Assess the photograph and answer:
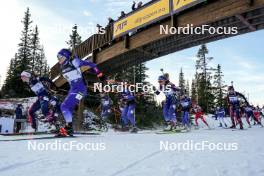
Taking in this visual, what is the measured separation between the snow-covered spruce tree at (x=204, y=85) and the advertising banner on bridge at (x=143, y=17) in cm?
4064

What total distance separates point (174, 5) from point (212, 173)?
9.09 meters

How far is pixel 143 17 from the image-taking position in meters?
12.9

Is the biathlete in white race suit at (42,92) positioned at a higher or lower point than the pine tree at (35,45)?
lower

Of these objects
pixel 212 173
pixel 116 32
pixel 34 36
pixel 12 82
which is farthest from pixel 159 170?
pixel 34 36

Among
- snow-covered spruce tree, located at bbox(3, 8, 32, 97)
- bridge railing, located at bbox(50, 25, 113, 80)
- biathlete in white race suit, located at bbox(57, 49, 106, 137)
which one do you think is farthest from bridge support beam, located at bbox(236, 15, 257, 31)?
snow-covered spruce tree, located at bbox(3, 8, 32, 97)

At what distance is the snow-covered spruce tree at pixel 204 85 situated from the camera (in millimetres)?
53281

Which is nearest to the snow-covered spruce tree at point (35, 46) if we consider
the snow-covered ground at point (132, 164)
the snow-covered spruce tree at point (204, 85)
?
the snow-covered spruce tree at point (204, 85)

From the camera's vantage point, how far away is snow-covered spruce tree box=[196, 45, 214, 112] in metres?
53.3

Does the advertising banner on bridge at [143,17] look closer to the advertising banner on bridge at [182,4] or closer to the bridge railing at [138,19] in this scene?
the bridge railing at [138,19]

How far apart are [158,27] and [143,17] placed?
3.01ft

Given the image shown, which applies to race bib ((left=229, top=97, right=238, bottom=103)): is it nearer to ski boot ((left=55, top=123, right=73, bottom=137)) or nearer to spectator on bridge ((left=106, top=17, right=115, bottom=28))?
spectator on bridge ((left=106, top=17, right=115, bottom=28))

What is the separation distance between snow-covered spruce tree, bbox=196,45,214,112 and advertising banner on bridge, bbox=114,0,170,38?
40644 millimetres

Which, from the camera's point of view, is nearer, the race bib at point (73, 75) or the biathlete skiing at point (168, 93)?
the race bib at point (73, 75)

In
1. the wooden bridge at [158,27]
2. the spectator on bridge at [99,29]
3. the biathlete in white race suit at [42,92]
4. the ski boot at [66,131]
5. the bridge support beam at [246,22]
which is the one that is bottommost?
the ski boot at [66,131]
